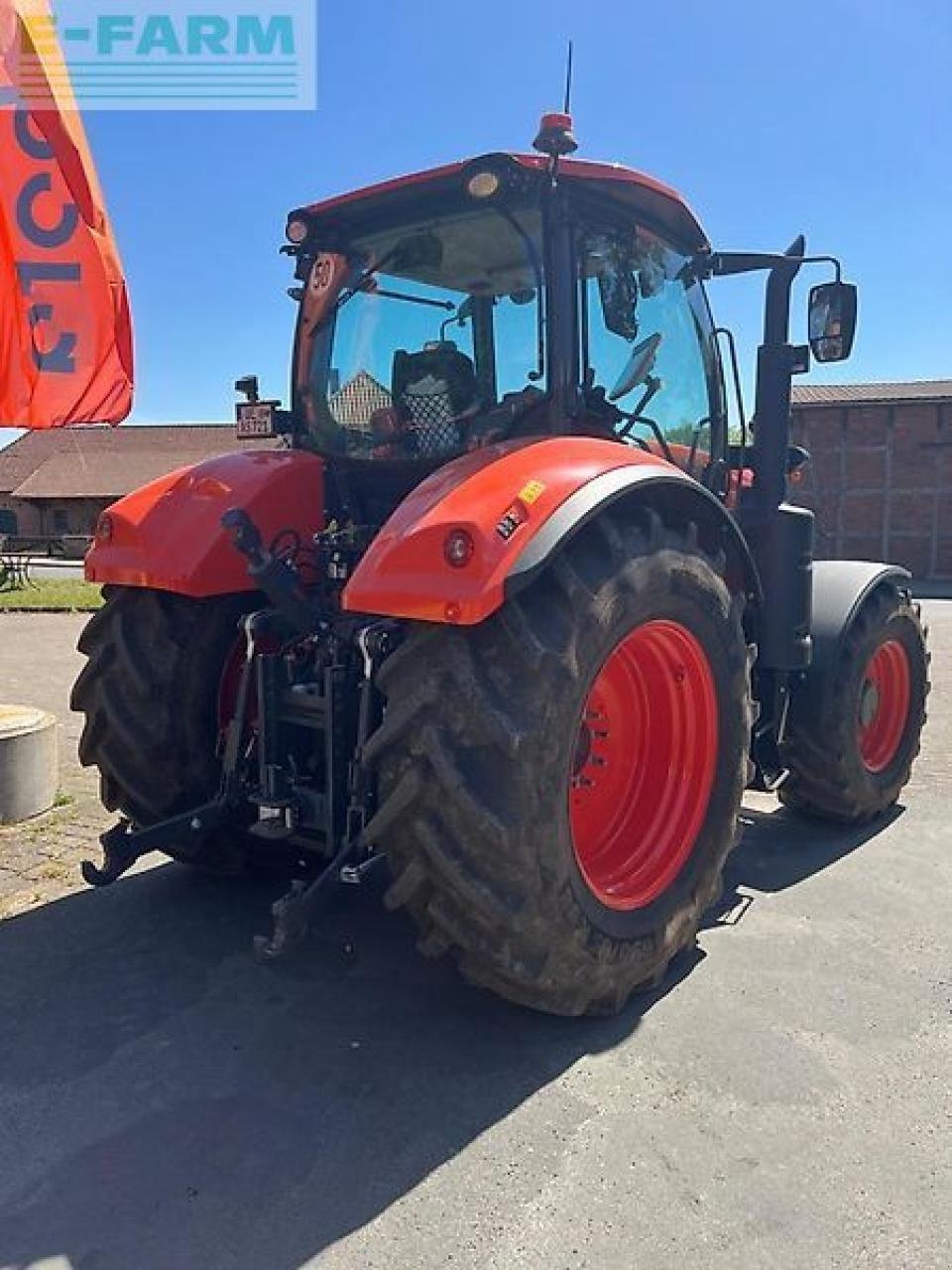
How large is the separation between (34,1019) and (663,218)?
11.0ft

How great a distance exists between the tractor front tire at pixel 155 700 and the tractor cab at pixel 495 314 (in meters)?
0.87

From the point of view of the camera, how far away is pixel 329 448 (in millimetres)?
3777

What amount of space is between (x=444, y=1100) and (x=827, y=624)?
2830 millimetres

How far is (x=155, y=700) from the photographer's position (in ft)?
11.2

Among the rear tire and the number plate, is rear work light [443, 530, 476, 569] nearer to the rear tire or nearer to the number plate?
the number plate

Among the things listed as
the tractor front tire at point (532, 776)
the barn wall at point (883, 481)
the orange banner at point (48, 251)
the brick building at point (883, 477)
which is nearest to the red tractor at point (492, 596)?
the tractor front tire at point (532, 776)

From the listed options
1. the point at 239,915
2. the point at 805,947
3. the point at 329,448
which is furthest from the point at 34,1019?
the point at 805,947

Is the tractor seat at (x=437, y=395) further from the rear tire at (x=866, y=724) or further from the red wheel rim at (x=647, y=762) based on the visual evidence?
the rear tire at (x=866, y=724)

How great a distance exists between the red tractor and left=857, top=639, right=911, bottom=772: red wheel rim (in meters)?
0.68

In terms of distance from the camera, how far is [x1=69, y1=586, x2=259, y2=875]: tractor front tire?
3.42 m

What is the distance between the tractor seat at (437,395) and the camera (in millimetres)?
3420

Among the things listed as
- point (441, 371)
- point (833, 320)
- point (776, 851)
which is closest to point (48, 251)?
point (441, 371)

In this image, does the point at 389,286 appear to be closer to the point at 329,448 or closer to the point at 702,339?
the point at 329,448

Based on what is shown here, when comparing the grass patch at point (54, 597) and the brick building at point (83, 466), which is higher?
the brick building at point (83, 466)
